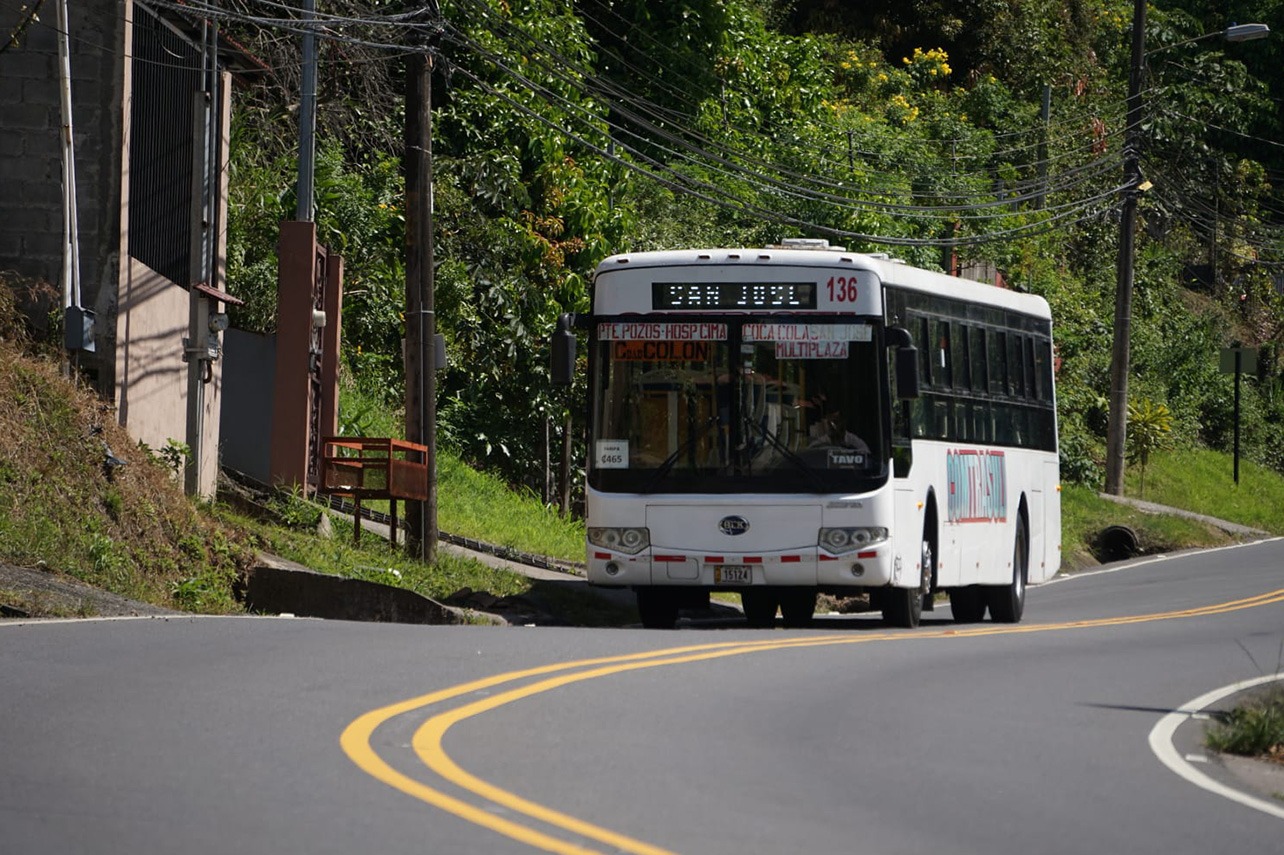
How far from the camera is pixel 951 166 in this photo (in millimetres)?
46406

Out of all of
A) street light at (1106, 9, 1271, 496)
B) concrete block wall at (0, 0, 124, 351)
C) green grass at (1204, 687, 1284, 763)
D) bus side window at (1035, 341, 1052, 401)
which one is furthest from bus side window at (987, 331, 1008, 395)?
street light at (1106, 9, 1271, 496)

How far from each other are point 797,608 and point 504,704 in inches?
392

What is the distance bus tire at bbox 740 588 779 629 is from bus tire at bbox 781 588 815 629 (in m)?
0.20

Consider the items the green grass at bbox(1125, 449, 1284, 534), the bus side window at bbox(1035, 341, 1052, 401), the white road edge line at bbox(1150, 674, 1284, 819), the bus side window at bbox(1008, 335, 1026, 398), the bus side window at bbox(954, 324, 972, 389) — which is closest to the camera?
the white road edge line at bbox(1150, 674, 1284, 819)

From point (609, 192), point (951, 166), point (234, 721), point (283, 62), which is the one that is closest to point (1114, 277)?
point (951, 166)

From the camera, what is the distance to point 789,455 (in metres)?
18.3

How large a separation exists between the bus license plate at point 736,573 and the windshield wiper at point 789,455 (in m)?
0.93

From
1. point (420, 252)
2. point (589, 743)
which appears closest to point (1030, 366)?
point (420, 252)

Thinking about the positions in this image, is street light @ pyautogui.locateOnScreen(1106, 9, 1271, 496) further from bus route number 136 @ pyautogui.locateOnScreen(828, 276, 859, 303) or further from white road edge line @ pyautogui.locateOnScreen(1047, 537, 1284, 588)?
bus route number 136 @ pyautogui.locateOnScreen(828, 276, 859, 303)

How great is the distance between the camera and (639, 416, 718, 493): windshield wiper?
18.3 metres

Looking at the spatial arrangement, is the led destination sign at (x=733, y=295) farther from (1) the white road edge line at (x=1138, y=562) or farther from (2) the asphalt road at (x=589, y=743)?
(1) the white road edge line at (x=1138, y=562)

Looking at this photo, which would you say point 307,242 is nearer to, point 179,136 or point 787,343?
point 179,136

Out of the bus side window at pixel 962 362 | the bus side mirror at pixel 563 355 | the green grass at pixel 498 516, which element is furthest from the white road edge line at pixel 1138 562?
the bus side mirror at pixel 563 355

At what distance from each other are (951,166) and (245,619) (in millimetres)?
32607
